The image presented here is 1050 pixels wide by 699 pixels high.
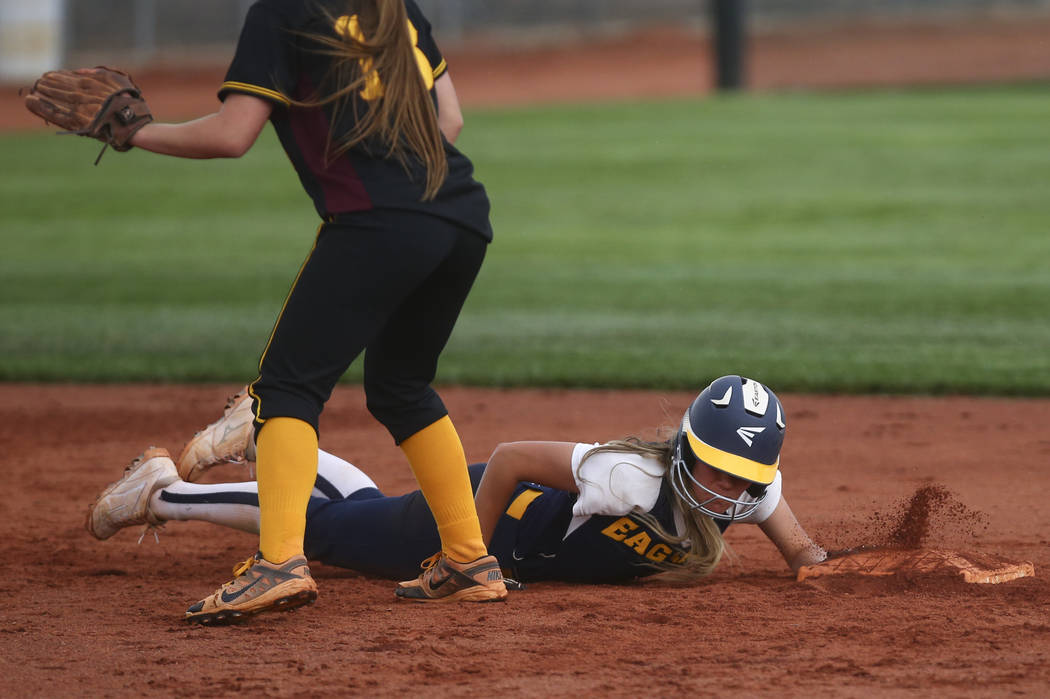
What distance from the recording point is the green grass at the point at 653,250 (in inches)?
369

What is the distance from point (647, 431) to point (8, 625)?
2.03m

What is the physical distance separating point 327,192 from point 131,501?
168 cm

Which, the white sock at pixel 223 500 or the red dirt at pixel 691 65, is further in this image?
the red dirt at pixel 691 65

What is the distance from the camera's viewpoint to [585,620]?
3955 mm

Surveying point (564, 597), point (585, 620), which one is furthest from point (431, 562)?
point (585, 620)

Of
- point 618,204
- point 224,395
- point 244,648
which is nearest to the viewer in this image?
point 244,648

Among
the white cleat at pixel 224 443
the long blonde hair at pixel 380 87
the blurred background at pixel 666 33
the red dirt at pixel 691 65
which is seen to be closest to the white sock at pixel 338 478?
the white cleat at pixel 224 443

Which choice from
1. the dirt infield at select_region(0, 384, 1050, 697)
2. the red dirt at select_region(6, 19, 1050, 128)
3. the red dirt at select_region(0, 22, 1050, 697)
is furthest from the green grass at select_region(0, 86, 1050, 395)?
the red dirt at select_region(6, 19, 1050, 128)

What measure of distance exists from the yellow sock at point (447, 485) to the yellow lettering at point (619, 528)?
0.43 meters

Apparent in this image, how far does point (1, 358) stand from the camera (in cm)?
960

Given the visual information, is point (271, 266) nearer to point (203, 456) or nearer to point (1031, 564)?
point (203, 456)

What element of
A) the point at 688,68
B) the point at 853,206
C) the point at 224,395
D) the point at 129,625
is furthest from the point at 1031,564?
the point at 688,68

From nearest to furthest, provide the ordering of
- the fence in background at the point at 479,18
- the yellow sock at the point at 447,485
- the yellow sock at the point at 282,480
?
the yellow sock at the point at 282,480, the yellow sock at the point at 447,485, the fence in background at the point at 479,18

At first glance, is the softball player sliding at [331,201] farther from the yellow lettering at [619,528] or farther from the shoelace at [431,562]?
the yellow lettering at [619,528]
